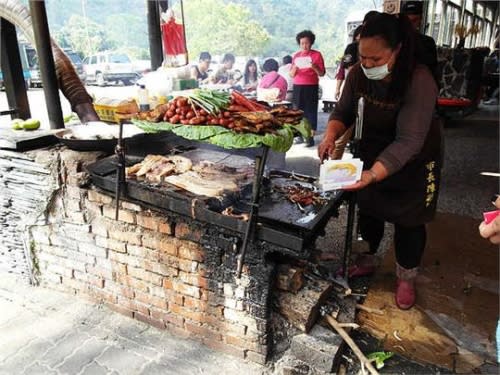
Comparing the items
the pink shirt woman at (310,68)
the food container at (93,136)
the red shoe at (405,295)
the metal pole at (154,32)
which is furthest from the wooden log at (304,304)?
the pink shirt woman at (310,68)

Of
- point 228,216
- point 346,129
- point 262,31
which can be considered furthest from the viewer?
point 262,31

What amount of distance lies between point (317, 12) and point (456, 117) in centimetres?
3659

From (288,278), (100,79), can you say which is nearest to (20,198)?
(288,278)

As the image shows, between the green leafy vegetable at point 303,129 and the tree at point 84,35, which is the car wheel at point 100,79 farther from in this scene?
the green leafy vegetable at point 303,129

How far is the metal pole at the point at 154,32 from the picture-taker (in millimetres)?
5418

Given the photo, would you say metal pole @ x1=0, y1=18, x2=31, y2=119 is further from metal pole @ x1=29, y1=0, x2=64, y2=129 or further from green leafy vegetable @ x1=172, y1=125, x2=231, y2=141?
green leafy vegetable @ x1=172, y1=125, x2=231, y2=141

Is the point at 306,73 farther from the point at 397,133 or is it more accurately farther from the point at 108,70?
the point at 108,70

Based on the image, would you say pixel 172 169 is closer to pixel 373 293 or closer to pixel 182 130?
pixel 182 130

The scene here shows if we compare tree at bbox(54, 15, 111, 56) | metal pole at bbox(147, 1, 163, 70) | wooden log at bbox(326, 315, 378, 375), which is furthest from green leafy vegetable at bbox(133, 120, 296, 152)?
tree at bbox(54, 15, 111, 56)

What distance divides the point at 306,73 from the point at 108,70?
59.4 ft

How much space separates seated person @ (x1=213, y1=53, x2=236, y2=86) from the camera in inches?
494

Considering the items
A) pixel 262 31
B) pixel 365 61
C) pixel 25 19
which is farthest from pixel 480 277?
pixel 262 31

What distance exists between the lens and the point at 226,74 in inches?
507

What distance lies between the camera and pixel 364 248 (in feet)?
12.4
